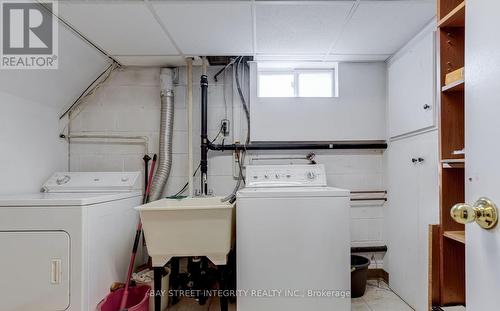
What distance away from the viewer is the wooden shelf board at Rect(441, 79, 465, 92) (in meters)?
0.98

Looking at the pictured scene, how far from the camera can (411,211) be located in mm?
1954

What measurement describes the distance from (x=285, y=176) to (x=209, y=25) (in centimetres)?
132

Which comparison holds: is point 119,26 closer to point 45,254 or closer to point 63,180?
point 63,180

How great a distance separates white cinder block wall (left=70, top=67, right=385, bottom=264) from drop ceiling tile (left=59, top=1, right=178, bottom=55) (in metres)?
0.42

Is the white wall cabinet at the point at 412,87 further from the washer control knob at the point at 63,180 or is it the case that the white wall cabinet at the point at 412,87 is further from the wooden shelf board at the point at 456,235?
the washer control knob at the point at 63,180

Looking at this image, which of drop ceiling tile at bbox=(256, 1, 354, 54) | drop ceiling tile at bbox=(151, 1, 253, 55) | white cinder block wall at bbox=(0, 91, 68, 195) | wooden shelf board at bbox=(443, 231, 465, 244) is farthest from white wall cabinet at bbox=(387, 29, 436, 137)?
white cinder block wall at bbox=(0, 91, 68, 195)

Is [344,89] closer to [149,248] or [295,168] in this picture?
[295,168]

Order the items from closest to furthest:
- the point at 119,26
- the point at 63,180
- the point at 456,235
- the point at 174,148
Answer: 1. the point at 456,235
2. the point at 119,26
3. the point at 63,180
4. the point at 174,148

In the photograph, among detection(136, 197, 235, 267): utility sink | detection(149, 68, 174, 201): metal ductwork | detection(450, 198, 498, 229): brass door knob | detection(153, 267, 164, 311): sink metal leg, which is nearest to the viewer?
detection(450, 198, 498, 229): brass door knob

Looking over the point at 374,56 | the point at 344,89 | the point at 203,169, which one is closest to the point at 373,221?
the point at 344,89

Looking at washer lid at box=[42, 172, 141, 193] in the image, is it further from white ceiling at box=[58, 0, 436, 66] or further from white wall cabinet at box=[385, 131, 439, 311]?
white wall cabinet at box=[385, 131, 439, 311]

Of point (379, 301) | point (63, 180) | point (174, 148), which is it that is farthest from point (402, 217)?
point (63, 180)

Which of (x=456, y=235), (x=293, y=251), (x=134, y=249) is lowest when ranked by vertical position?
(x=134, y=249)
